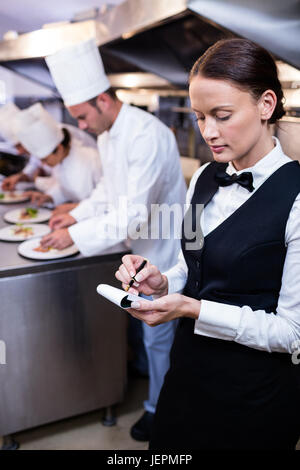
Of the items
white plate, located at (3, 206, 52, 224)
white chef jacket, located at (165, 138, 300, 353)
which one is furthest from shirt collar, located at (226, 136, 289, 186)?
white plate, located at (3, 206, 52, 224)

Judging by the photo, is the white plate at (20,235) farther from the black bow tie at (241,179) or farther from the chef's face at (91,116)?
the black bow tie at (241,179)

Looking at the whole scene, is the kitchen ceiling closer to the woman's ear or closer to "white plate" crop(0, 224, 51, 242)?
"white plate" crop(0, 224, 51, 242)

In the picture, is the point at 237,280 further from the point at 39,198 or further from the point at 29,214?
the point at 39,198

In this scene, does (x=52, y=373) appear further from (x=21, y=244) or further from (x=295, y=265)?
Result: (x=295, y=265)

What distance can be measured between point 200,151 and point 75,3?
1821 millimetres

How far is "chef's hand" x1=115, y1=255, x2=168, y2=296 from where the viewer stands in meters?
1.05

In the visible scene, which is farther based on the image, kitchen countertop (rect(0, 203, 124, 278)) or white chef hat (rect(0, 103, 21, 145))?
white chef hat (rect(0, 103, 21, 145))

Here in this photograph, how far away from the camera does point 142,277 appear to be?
1.05 m

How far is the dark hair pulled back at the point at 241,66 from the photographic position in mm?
854

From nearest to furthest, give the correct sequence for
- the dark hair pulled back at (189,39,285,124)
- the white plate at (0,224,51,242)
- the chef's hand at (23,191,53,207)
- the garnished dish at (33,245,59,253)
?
1. the dark hair pulled back at (189,39,285,124)
2. the garnished dish at (33,245,59,253)
3. the white plate at (0,224,51,242)
4. the chef's hand at (23,191,53,207)

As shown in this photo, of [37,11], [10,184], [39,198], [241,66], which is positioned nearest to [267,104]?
[241,66]

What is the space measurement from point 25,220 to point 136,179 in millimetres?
866

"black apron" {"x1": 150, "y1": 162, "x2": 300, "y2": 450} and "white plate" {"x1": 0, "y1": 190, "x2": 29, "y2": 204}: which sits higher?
"black apron" {"x1": 150, "y1": 162, "x2": 300, "y2": 450}

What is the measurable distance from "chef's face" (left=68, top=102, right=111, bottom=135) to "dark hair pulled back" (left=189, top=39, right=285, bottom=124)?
99cm
